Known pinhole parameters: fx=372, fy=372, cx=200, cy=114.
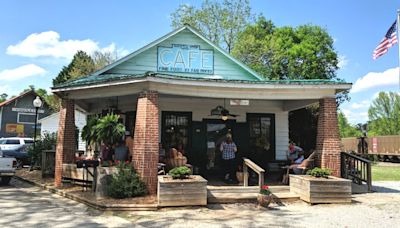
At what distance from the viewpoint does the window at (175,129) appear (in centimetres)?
1379

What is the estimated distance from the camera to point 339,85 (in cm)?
1104

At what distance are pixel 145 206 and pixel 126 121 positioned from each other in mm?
5874

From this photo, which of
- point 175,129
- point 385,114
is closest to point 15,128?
point 175,129

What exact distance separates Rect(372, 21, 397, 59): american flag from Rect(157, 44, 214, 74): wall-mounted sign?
7694mm

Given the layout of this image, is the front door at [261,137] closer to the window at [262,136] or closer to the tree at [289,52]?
the window at [262,136]

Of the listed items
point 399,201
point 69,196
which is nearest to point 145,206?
point 69,196

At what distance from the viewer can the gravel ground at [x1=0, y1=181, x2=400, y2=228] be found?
7679mm

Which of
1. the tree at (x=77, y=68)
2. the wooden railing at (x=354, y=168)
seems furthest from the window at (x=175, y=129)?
the tree at (x=77, y=68)

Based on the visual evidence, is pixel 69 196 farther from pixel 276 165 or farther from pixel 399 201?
pixel 399 201

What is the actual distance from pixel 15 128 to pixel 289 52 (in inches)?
1223

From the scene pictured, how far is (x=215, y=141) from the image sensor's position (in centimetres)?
1445

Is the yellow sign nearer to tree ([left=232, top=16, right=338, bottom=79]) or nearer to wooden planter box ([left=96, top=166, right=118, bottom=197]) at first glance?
tree ([left=232, top=16, right=338, bottom=79])

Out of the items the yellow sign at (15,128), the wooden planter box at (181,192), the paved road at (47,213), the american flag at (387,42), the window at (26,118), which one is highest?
the american flag at (387,42)

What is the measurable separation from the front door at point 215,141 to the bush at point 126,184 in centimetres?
480
